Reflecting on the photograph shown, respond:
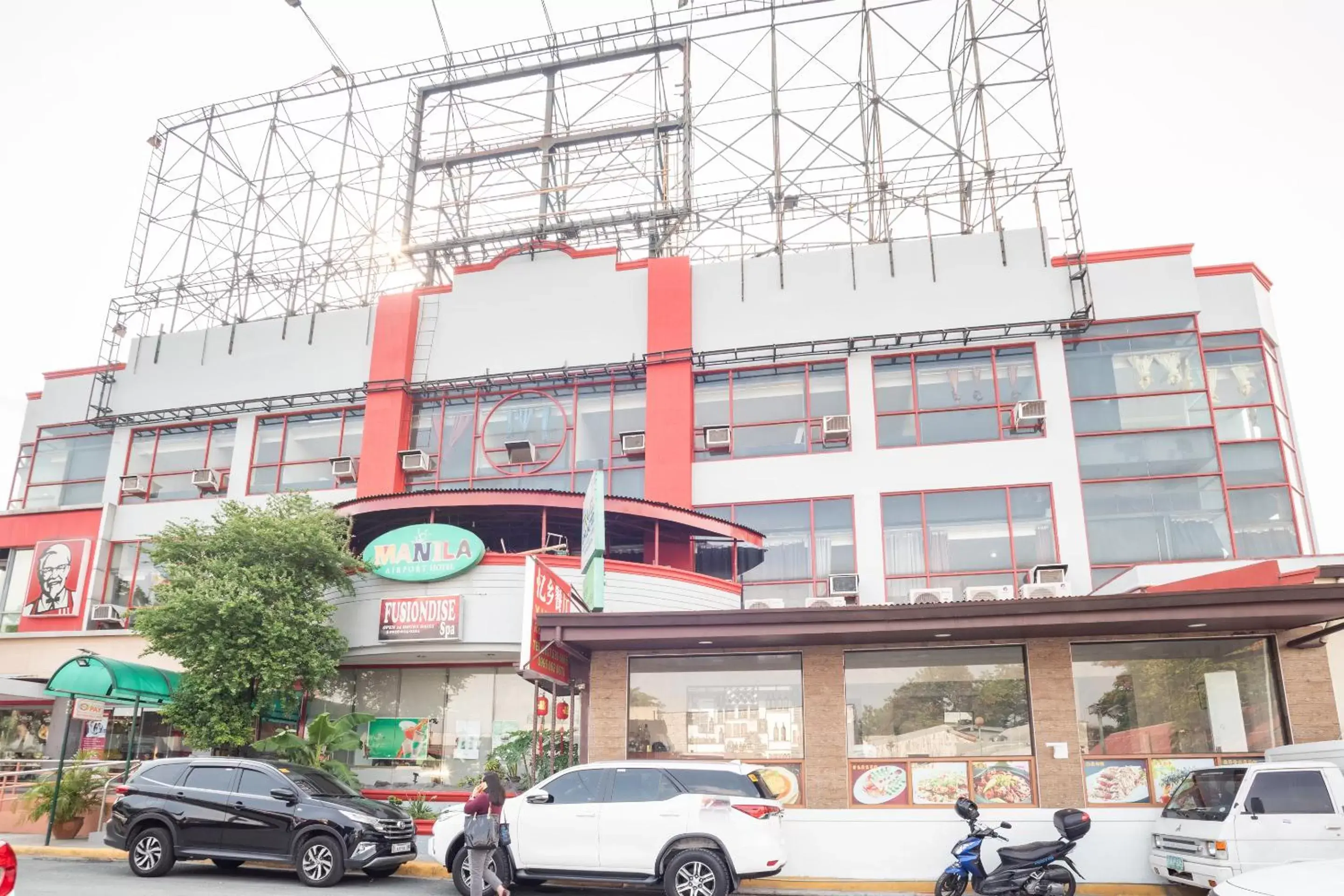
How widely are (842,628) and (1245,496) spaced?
539 inches

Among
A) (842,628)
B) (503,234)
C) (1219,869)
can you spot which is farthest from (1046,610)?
(503,234)

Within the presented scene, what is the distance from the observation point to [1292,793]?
11711mm

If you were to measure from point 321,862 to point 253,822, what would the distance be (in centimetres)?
126

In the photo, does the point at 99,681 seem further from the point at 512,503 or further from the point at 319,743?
the point at 512,503

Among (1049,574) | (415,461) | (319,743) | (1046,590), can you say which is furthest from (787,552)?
(319,743)

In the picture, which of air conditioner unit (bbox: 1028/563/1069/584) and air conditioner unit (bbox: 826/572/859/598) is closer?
air conditioner unit (bbox: 1028/563/1069/584)

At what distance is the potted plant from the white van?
17.8 m

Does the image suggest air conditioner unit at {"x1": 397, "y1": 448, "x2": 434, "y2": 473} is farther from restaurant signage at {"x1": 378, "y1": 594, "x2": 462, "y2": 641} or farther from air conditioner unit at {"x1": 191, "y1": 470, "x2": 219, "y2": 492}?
restaurant signage at {"x1": 378, "y1": 594, "x2": 462, "y2": 641}

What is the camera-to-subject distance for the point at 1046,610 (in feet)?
47.1

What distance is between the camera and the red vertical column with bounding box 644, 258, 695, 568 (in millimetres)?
25156

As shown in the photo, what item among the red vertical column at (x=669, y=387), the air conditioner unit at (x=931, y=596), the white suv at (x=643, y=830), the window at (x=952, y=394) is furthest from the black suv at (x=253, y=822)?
the window at (x=952, y=394)

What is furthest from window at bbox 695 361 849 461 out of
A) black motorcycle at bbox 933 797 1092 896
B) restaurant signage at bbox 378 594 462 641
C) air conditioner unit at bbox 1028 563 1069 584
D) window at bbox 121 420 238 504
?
window at bbox 121 420 238 504

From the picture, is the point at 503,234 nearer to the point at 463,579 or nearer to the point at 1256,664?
the point at 463,579

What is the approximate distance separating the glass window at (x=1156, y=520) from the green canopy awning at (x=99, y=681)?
66.6ft
